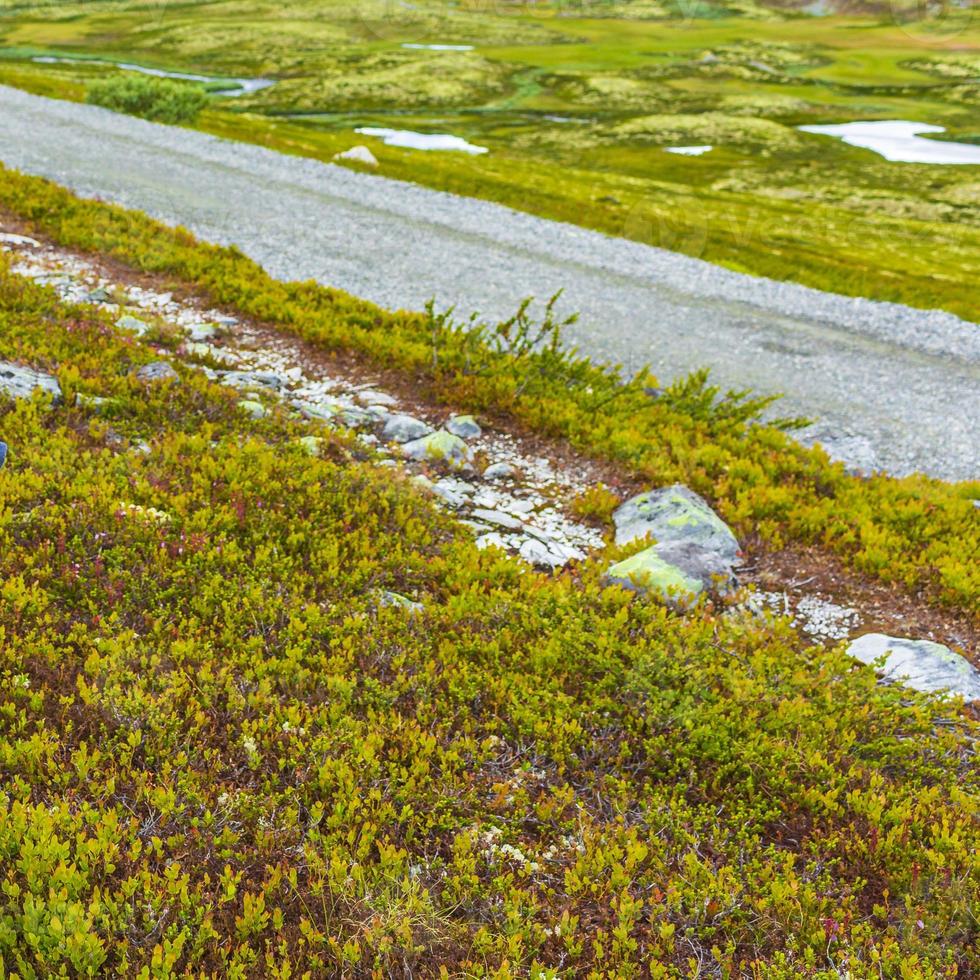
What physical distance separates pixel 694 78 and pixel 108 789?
142 meters

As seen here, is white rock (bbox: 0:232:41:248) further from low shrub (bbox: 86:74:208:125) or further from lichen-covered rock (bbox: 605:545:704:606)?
low shrub (bbox: 86:74:208:125)

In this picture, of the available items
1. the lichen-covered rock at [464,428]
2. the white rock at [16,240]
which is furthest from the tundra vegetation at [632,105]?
the lichen-covered rock at [464,428]

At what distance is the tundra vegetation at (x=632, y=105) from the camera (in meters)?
39.4

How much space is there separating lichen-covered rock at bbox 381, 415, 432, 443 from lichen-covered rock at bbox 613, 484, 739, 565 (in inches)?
132

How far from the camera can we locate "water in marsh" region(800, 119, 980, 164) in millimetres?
83438

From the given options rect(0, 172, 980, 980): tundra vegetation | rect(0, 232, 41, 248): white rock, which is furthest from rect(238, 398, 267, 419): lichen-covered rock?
rect(0, 232, 41, 248): white rock

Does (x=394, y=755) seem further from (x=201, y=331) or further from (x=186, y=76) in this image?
(x=186, y=76)

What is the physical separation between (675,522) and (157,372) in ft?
24.7

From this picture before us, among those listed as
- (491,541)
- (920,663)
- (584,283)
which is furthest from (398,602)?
(584,283)

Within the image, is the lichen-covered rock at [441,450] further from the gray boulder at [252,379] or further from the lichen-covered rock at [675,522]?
the gray boulder at [252,379]

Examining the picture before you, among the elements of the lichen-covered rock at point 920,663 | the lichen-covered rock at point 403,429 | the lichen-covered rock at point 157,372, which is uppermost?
the lichen-covered rock at point 157,372

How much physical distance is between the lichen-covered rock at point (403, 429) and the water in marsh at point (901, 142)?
8845cm

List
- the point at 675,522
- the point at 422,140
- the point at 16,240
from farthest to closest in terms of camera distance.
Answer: the point at 422,140 → the point at 16,240 → the point at 675,522

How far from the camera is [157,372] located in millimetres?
11133
